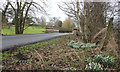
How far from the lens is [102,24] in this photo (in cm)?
752

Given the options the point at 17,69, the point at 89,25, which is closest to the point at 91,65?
the point at 17,69

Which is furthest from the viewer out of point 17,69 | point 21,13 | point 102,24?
point 21,13

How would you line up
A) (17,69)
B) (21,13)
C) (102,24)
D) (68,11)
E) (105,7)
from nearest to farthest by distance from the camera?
1. (17,69)
2. (102,24)
3. (105,7)
4. (68,11)
5. (21,13)

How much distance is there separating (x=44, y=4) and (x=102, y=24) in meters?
8.84

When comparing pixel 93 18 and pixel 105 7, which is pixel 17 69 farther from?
pixel 105 7

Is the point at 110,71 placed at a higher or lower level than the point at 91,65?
lower

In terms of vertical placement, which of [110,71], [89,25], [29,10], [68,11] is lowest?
[110,71]

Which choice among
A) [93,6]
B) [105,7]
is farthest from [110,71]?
[105,7]

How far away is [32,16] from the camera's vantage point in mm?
12898

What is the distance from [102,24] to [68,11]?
3.53 m

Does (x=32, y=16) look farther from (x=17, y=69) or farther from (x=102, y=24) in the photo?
(x=17, y=69)

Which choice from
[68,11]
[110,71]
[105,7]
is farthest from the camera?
[68,11]

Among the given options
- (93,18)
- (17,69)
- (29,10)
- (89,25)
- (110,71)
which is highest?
(29,10)

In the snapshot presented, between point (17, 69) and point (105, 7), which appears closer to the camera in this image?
point (17, 69)
